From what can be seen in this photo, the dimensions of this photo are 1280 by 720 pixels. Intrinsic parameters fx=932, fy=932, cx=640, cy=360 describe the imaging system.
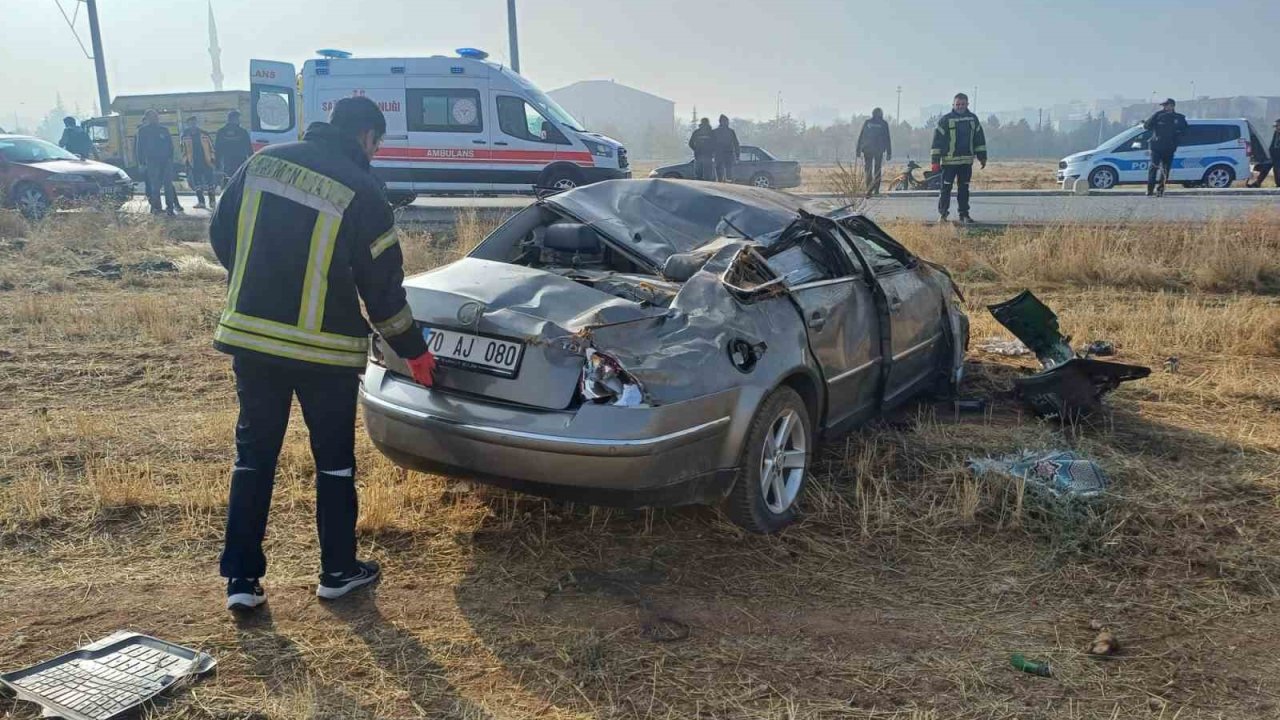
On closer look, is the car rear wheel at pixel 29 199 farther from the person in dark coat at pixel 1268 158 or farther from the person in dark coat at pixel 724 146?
the person in dark coat at pixel 1268 158

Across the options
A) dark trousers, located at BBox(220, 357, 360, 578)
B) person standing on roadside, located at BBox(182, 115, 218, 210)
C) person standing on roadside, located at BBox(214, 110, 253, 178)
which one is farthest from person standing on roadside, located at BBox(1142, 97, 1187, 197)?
person standing on roadside, located at BBox(182, 115, 218, 210)

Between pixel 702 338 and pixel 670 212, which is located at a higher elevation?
pixel 670 212

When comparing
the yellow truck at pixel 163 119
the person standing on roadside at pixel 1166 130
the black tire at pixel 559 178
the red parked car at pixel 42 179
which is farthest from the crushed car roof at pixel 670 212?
the yellow truck at pixel 163 119

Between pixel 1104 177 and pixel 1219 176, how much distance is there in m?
2.60

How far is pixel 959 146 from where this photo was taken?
13.5 m

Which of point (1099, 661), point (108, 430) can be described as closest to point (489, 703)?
point (1099, 661)

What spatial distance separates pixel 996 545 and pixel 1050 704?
1163 mm

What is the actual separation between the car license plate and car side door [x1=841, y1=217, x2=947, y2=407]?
2130 mm

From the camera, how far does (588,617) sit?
333 cm

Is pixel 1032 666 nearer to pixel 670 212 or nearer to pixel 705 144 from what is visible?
pixel 670 212

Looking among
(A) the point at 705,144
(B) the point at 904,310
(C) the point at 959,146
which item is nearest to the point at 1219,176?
(C) the point at 959,146

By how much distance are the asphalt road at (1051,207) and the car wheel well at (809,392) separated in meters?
7.00

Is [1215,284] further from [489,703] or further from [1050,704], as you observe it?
[489,703]

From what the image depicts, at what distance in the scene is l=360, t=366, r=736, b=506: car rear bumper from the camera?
11.0 ft
